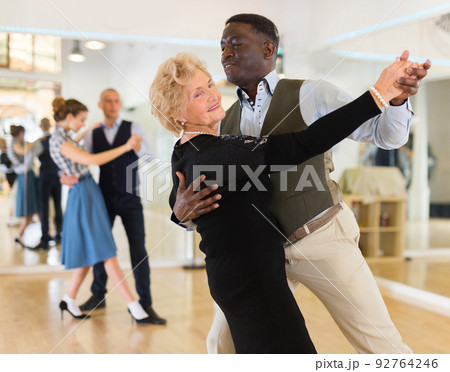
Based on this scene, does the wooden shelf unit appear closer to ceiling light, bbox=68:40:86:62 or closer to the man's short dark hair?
ceiling light, bbox=68:40:86:62

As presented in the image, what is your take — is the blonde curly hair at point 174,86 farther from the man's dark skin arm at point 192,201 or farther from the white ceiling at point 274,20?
the white ceiling at point 274,20

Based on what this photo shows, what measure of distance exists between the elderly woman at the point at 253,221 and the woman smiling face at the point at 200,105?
0.04m

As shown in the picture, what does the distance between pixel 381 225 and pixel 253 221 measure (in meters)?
3.34

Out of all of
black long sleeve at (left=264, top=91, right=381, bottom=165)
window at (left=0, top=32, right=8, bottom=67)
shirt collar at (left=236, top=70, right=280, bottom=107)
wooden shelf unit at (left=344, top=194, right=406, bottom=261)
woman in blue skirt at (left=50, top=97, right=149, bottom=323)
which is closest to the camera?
black long sleeve at (left=264, top=91, right=381, bottom=165)

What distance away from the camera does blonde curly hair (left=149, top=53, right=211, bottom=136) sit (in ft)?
3.74

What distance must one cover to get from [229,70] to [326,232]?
0.44 m

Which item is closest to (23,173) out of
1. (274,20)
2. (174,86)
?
(274,20)

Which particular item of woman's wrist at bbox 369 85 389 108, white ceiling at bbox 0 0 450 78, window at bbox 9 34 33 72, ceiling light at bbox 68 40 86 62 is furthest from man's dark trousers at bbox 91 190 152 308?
woman's wrist at bbox 369 85 389 108

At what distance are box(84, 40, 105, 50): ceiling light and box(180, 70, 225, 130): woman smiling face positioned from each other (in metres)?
2.95

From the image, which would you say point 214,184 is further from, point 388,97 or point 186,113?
point 388,97

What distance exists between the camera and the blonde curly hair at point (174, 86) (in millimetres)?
1141

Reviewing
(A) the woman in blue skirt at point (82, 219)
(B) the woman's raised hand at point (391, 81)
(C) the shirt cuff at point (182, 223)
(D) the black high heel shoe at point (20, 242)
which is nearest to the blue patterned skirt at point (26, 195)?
(D) the black high heel shoe at point (20, 242)

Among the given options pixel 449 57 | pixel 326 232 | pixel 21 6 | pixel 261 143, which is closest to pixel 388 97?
pixel 261 143

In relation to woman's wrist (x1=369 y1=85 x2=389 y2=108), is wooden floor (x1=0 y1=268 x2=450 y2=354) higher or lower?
lower
